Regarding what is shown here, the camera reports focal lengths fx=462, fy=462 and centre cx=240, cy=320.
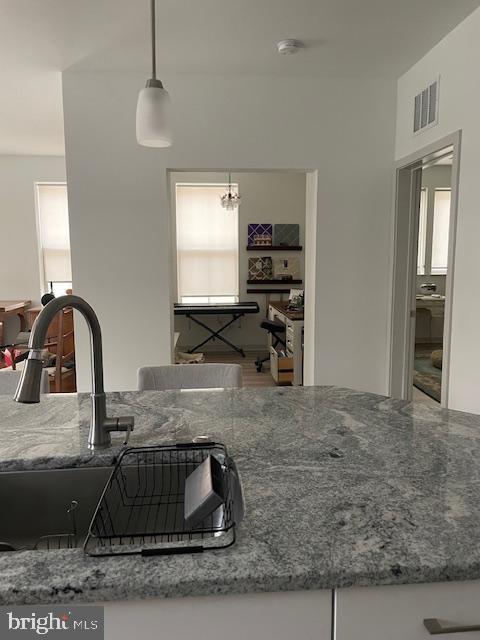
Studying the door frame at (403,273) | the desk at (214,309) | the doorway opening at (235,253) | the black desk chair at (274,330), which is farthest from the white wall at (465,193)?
the doorway opening at (235,253)

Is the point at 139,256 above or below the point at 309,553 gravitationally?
above

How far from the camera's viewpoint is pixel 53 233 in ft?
21.1

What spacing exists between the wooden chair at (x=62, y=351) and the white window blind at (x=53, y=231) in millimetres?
2377

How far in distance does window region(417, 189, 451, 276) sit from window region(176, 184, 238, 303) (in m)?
2.74

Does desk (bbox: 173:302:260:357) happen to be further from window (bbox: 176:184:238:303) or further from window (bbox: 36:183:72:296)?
window (bbox: 36:183:72:296)

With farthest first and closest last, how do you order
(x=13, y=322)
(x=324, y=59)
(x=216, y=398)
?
(x=13, y=322) < (x=324, y=59) < (x=216, y=398)

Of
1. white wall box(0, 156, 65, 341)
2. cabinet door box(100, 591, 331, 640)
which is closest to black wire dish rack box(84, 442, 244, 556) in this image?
cabinet door box(100, 591, 331, 640)

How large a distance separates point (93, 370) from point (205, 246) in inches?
222

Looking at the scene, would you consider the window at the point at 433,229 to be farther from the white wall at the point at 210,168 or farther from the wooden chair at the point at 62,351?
the wooden chair at the point at 62,351

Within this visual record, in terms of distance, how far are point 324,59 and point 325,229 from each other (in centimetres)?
114

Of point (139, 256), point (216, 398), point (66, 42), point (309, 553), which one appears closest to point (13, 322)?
point (139, 256)

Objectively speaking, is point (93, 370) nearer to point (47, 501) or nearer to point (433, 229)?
point (47, 501)

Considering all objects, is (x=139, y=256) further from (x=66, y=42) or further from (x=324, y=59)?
(x=324, y=59)

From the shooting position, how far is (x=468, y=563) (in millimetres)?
758
